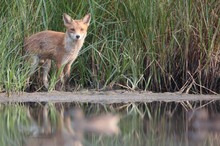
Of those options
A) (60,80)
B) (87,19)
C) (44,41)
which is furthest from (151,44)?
(44,41)

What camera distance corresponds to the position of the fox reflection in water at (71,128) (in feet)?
21.6

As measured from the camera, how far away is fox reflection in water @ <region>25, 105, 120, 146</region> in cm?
660

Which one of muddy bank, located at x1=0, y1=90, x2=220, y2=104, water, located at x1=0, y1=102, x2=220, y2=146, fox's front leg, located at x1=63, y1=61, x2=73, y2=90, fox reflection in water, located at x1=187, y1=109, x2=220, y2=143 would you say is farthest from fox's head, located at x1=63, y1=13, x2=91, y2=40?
fox reflection in water, located at x1=187, y1=109, x2=220, y2=143

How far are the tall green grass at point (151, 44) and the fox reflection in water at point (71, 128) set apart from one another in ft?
7.09

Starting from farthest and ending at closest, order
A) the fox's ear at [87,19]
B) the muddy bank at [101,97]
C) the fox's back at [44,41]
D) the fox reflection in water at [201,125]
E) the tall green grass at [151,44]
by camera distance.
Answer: the fox's ear at [87,19], the fox's back at [44,41], the tall green grass at [151,44], the muddy bank at [101,97], the fox reflection in water at [201,125]

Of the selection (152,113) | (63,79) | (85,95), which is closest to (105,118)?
(152,113)

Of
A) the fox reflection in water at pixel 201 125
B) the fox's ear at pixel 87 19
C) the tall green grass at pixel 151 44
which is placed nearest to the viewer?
the fox reflection in water at pixel 201 125

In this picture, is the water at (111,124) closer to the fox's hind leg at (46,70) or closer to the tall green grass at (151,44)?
the tall green grass at (151,44)

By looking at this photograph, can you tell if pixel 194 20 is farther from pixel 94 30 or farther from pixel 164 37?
pixel 94 30

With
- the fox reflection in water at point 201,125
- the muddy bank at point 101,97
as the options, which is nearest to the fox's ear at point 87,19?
the muddy bank at point 101,97

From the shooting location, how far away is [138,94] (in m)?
10.7

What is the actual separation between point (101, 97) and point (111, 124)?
2556mm

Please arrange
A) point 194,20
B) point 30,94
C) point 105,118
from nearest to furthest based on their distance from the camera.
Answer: point 105,118
point 30,94
point 194,20

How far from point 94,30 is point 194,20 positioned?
5.29 ft
